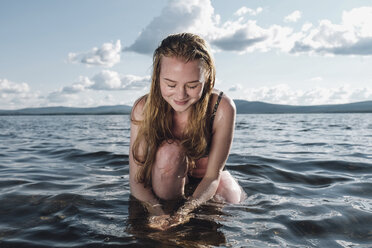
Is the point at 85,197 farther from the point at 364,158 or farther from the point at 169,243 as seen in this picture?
the point at 364,158

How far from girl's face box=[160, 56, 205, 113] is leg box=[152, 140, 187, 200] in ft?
→ 1.69

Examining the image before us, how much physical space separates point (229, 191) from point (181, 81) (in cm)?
148

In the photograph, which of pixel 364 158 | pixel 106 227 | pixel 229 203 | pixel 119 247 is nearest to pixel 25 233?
pixel 106 227

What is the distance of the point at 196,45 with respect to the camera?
3.04 meters

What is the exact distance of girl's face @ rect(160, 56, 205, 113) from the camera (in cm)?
297

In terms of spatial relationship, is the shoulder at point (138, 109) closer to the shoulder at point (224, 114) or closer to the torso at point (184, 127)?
the torso at point (184, 127)

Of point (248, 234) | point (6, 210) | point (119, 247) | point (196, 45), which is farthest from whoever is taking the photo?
point (6, 210)

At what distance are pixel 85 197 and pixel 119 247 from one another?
A: 1.60 meters

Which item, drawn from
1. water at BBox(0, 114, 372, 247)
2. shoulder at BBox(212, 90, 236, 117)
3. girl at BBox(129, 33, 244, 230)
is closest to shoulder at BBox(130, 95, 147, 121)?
girl at BBox(129, 33, 244, 230)

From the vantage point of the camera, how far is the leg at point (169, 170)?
3404 mm

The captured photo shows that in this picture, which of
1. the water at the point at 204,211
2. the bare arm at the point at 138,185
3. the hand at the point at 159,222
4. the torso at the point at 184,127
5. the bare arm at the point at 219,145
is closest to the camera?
the water at the point at 204,211

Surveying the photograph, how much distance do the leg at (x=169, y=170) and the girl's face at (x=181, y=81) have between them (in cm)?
52

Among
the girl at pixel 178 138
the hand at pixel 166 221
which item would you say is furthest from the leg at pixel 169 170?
the hand at pixel 166 221

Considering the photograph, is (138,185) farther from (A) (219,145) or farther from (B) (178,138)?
(A) (219,145)
